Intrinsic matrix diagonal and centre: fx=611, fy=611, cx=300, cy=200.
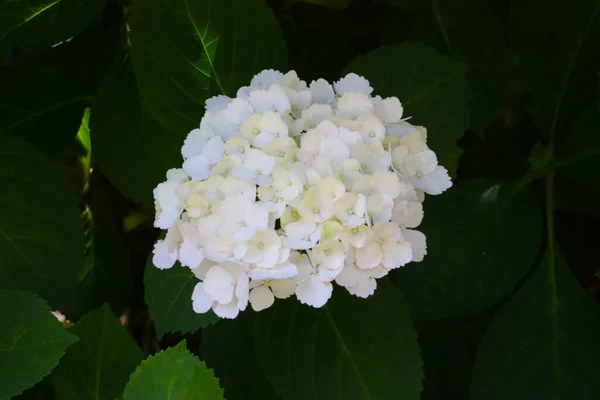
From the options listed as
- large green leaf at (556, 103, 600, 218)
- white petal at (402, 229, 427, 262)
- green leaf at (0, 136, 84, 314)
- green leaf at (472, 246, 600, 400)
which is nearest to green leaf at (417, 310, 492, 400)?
green leaf at (472, 246, 600, 400)

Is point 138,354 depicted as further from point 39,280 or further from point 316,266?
point 316,266

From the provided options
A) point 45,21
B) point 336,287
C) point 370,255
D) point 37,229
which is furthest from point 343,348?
point 45,21

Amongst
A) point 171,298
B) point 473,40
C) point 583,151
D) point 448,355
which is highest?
point 473,40

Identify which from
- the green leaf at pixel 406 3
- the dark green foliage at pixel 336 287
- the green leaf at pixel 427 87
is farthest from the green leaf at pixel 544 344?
the green leaf at pixel 406 3

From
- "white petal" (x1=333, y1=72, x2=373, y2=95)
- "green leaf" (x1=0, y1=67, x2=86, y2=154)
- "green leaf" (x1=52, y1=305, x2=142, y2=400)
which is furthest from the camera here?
"green leaf" (x1=0, y1=67, x2=86, y2=154)

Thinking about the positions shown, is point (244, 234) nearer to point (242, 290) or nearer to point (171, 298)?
point (242, 290)

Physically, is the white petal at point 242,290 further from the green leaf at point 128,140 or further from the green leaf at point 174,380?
the green leaf at point 128,140

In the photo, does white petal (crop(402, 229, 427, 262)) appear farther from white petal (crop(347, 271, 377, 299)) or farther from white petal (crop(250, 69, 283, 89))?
white petal (crop(250, 69, 283, 89))
